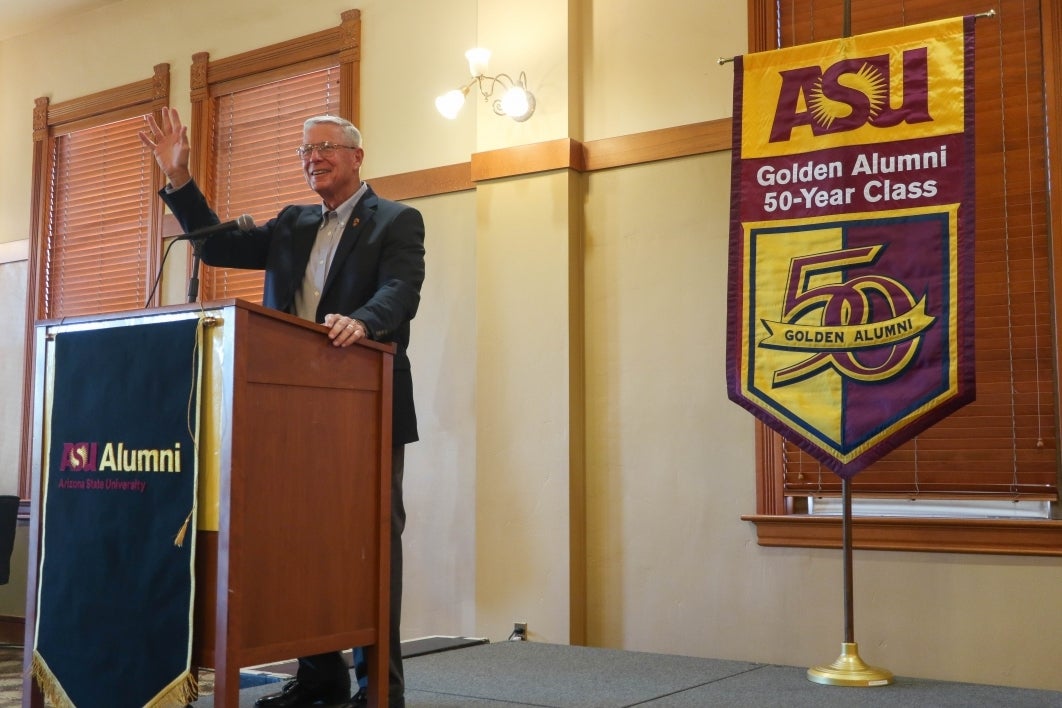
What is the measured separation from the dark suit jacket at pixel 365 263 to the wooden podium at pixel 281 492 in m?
0.19

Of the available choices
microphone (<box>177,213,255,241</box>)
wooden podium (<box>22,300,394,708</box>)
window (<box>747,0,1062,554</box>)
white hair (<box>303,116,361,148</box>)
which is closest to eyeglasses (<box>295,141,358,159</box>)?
white hair (<box>303,116,361,148</box>)

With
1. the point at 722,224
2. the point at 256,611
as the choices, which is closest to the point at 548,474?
the point at 722,224

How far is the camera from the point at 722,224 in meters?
4.27

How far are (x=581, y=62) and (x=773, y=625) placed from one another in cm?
234

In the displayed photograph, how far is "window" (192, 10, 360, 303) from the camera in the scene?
5.47 metres

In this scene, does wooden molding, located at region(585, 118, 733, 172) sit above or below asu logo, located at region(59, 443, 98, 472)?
above

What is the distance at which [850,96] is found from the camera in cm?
352

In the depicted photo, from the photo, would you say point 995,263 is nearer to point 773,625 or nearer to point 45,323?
point 773,625

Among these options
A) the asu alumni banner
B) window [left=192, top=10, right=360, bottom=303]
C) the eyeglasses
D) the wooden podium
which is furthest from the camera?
window [left=192, top=10, right=360, bottom=303]

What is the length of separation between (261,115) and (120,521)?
3828 mm

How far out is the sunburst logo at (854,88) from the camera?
11.4 ft

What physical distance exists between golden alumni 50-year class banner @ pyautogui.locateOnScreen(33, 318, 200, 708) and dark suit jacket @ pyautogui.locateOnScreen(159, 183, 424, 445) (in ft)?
1.88

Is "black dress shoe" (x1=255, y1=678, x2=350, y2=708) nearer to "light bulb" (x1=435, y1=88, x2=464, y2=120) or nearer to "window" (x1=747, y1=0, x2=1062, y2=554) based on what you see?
"window" (x1=747, y1=0, x2=1062, y2=554)

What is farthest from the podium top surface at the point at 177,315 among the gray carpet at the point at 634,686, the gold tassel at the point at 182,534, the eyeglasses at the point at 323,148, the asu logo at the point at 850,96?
the asu logo at the point at 850,96
